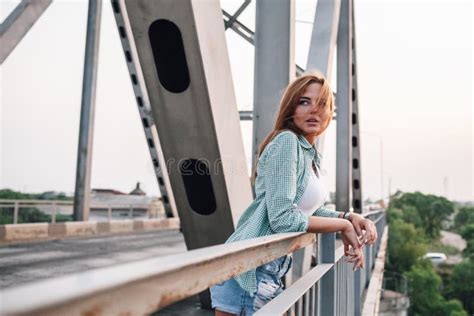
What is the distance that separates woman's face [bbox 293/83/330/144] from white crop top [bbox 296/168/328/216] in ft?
0.59

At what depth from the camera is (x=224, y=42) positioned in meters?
3.24

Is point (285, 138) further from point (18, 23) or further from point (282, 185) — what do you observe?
point (18, 23)

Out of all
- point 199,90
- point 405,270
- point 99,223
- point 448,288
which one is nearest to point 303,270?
point 199,90

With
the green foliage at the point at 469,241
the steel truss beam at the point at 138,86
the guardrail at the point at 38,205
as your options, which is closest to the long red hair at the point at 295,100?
the steel truss beam at the point at 138,86

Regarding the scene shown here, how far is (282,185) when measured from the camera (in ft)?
6.48

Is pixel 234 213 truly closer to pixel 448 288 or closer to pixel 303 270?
pixel 303 270

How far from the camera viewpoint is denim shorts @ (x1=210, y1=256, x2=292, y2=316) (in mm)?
1931

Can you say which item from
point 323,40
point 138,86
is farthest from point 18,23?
point 323,40

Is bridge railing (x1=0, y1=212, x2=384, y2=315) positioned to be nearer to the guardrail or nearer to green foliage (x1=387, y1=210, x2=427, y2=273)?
the guardrail

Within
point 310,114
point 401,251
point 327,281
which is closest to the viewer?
point 310,114

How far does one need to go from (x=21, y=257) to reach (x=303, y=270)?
550 centimetres

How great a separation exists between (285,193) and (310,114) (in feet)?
1.56

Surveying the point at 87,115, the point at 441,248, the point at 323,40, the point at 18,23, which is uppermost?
the point at 18,23

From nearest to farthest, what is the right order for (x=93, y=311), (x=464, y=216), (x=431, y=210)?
(x=93, y=311) → (x=431, y=210) → (x=464, y=216)
